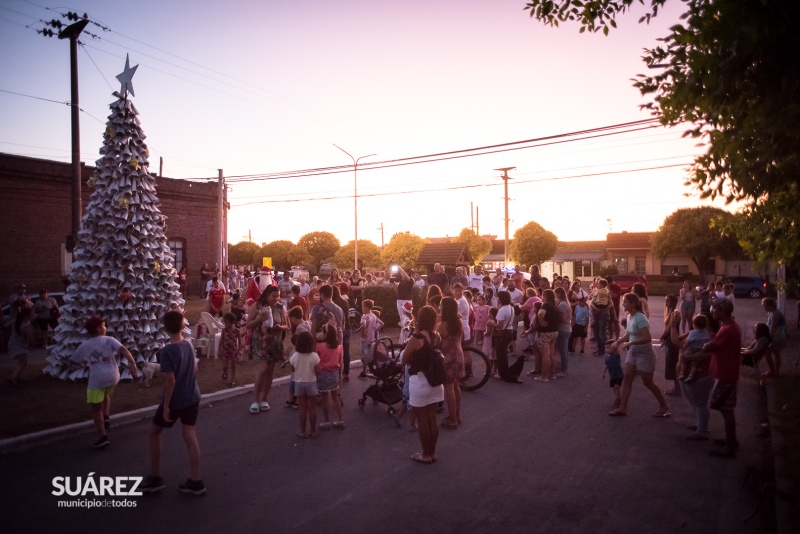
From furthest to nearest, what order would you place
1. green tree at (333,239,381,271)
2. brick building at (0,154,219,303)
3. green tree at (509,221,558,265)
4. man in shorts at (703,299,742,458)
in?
green tree at (333,239,381,271) → green tree at (509,221,558,265) → brick building at (0,154,219,303) → man in shorts at (703,299,742,458)

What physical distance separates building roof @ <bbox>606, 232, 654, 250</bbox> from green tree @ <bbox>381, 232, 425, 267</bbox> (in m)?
20.6

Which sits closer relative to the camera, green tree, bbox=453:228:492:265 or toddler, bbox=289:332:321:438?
toddler, bbox=289:332:321:438

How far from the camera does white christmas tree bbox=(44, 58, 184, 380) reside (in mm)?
11336

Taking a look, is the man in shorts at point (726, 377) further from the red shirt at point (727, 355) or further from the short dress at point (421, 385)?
the short dress at point (421, 385)

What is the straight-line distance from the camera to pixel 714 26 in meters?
4.72

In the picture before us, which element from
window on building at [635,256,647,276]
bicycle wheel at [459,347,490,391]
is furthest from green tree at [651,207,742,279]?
bicycle wheel at [459,347,490,391]

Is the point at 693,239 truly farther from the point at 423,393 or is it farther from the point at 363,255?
the point at 423,393

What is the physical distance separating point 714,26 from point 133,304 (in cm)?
1067

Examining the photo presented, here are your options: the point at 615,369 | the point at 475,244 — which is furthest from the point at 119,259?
the point at 475,244

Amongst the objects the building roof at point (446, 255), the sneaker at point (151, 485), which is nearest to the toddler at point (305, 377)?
the sneaker at point (151, 485)

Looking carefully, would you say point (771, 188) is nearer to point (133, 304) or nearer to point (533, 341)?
point (533, 341)

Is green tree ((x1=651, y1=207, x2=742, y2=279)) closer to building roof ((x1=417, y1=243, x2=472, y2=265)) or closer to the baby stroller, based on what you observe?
building roof ((x1=417, y1=243, x2=472, y2=265))

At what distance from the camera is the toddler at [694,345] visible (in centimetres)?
764

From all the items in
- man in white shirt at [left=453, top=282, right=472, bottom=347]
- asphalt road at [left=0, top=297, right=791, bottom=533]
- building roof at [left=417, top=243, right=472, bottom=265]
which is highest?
building roof at [left=417, top=243, right=472, bottom=265]
